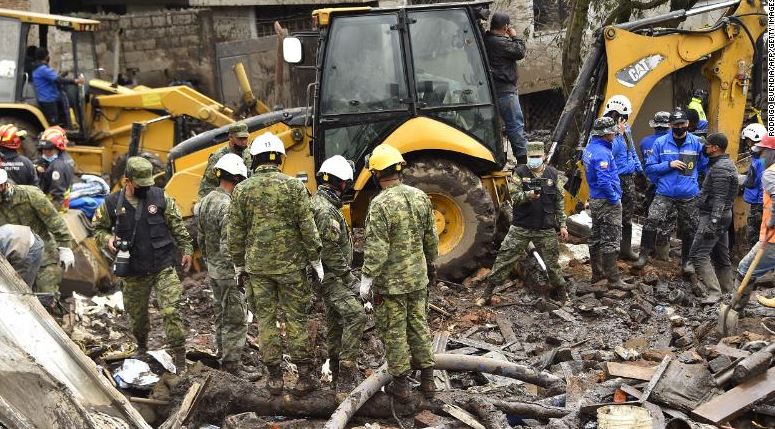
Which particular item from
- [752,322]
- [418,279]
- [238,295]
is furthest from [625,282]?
[238,295]

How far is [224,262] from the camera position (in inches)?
287

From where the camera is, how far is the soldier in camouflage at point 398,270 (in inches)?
251

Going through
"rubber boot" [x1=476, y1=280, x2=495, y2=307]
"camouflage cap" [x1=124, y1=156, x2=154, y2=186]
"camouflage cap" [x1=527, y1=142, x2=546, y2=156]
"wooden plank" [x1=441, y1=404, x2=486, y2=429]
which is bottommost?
"wooden plank" [x1=441, y1=404, x2=486, y2=429]

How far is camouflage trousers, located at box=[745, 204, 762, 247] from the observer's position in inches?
393

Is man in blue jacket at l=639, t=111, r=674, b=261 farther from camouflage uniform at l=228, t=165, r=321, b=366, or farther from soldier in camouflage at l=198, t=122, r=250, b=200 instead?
camouflage uniform at l=228, t=165, r=321, b=366

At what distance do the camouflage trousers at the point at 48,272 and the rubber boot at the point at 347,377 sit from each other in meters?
2.96

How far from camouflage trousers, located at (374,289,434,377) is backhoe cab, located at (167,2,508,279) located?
2.51 metres

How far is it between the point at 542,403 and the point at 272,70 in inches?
507

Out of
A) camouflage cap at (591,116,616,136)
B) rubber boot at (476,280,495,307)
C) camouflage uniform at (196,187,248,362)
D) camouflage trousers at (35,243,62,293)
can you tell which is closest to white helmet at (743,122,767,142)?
camouflage cap at (591,116,616,136)

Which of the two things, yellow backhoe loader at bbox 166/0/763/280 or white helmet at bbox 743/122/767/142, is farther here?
white helmet at bbox 743/122/767/142

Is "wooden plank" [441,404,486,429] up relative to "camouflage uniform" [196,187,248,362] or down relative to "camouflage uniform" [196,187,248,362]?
down

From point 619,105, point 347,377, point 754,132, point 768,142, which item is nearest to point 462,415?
point 347,377

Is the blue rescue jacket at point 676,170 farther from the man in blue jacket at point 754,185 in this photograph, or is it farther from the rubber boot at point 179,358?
the rubber boot at point 179,358

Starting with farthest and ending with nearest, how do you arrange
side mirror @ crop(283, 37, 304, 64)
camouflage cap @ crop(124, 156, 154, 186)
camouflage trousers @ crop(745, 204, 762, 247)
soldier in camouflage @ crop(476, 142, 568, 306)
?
camouflage trousers @ crop(745, 204, 762, 247)
soldier in camouflage @ crop(476, 142, 568, 306)
side mirror @ crop(283, 37, 304, 64)
camouflage cap @ crop(124, 156, 154, 186)
